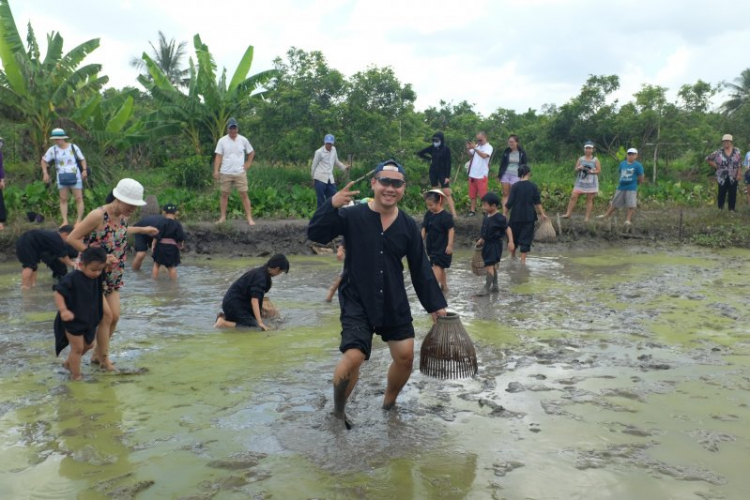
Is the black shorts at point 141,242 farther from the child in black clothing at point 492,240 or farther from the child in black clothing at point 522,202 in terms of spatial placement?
the child in black clothing at point 522,202

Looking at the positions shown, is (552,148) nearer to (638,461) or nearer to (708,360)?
(708,360)

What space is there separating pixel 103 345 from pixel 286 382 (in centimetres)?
179

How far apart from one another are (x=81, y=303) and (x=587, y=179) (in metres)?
13.0

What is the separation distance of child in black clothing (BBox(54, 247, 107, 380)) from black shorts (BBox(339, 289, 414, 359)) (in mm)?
2314

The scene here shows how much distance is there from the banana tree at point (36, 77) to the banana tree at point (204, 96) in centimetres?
222

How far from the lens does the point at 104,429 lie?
539 centimetres

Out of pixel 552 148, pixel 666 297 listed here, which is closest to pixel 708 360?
pixel 666 297

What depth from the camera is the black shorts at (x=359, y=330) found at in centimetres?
521

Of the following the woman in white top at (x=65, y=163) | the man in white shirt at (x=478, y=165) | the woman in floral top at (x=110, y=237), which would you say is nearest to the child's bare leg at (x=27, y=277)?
the woman in white top at (x=65, y=163)

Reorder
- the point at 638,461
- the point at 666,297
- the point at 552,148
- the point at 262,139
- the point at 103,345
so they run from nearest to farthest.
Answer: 1. the point at 638,461
2. the point at 103,345
3. the point at 666,297
4. the point at 262,139
5. the point at 552,148

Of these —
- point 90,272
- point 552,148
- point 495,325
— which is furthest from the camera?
point 552,148

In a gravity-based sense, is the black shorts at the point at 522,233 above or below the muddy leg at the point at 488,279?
above

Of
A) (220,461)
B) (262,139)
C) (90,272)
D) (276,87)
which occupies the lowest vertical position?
(220,461)

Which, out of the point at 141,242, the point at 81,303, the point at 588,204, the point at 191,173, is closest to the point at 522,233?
the point at 588,204
